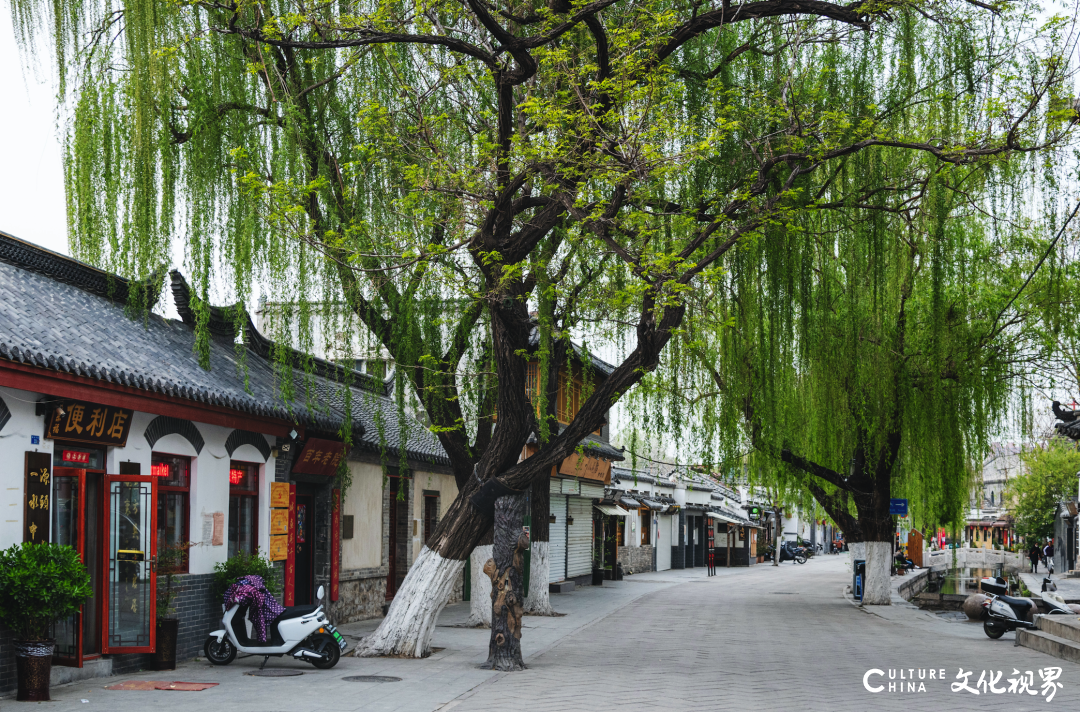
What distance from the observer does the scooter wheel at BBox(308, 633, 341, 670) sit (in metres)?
12.1

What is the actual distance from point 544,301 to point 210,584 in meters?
5.46

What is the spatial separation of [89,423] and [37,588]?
2137mm

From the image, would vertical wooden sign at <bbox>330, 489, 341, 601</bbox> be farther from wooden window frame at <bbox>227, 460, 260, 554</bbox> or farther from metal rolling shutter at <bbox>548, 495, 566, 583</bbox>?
metal rolling shutter at <bbox>548, 495, 566, 583</bbox>

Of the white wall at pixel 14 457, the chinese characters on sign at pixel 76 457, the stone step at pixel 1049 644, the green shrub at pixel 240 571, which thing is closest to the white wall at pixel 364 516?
the green shrub at pixel 240 571

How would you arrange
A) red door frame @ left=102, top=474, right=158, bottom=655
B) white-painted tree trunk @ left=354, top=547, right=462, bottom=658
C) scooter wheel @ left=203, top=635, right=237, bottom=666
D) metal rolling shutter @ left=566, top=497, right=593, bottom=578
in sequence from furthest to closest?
metal rolling shutter @ left=566, top=497, right=593, bottom=578, white-painted tree trunk @ left=354, top=547, right=462, bottom=658, scooter wheel @ left=203, top=635, right=237, bottom=666, red door frame @ left=102, top=474, right=158, bottom=655

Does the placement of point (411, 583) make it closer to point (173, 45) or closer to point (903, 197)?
point (173, 45)

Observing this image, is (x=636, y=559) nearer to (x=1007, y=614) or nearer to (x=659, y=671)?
(x=1007, y=614)

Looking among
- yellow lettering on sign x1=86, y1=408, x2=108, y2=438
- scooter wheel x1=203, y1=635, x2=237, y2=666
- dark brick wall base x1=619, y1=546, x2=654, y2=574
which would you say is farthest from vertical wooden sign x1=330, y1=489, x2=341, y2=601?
dark brick wall base x1=619, y1=546, x2=654, y2=574

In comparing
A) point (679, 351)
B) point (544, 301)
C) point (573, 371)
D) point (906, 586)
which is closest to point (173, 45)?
point (544, 301)

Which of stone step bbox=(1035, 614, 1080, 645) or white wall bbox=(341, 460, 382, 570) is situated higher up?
white wall bbox=(341, 460, 382, 570)

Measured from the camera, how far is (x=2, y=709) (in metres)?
8.72

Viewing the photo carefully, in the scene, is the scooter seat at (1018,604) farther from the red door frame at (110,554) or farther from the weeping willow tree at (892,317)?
the red door frame at (110,554)

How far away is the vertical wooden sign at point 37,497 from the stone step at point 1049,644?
494 inches

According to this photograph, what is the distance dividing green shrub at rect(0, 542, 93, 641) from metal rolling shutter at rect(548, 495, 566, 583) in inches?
801
